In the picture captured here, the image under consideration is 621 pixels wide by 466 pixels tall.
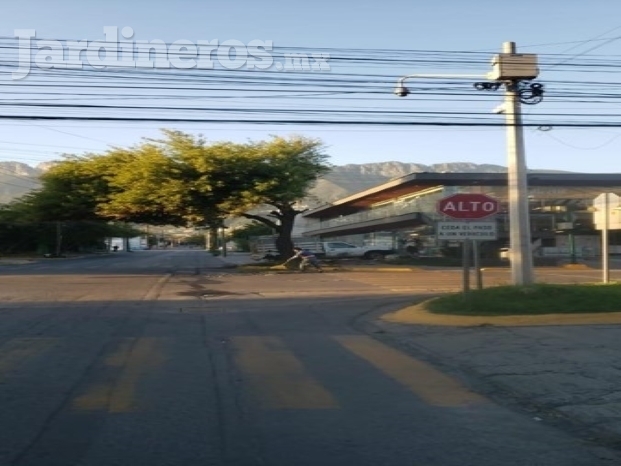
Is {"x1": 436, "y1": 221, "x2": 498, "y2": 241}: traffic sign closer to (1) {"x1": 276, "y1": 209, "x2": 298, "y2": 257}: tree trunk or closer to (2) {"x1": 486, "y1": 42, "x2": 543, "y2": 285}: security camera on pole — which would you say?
(2) {"x1": 486, "y1": 42, "x2": 543, "y2": 285}: security camera on pole

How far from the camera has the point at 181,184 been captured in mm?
38094

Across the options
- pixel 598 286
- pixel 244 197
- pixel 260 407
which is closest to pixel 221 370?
pixel 260 407

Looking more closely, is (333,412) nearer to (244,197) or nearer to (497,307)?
(497,307)

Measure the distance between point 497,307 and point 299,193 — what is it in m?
23.5

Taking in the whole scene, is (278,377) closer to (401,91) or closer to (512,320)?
(512,320)

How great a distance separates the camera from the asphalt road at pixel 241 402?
248 inches

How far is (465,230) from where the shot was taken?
18188mm

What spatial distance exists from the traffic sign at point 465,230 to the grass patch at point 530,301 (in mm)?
1391

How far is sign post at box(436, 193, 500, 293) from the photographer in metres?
18.0

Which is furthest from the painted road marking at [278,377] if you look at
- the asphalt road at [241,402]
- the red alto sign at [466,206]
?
the red alto sign at [466,206]

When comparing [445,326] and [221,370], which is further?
[445,326]

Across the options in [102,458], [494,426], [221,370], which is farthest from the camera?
[221,370]

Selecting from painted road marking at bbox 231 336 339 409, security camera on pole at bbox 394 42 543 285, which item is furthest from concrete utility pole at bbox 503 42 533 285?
painted road marking at bbox 231 336 339 409

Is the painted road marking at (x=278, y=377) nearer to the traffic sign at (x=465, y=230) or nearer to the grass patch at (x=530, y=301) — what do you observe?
the grass patch at (x=530, y=301)
